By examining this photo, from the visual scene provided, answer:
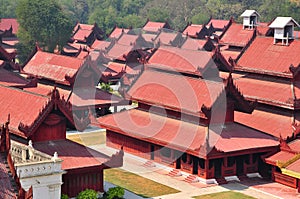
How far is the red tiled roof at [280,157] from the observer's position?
129 feet

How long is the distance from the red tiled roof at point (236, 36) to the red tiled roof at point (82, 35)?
3740cm

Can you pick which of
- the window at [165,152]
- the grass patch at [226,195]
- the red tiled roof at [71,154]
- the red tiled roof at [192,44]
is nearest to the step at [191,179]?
the grass patch at [226,195]

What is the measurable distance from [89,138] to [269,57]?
13691 millimetres

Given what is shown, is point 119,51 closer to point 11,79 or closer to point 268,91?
point 11,79

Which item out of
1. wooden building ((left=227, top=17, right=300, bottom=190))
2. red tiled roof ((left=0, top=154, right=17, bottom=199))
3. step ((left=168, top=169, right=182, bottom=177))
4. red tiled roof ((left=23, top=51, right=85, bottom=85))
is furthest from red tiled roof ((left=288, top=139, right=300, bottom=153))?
red tiled roof ((left=0, top=154, right=17, bottom=199))

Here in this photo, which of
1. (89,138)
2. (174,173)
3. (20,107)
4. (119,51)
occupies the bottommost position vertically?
(89,138)

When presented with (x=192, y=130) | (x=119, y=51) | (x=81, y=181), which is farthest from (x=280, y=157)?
(x=119, y=51)

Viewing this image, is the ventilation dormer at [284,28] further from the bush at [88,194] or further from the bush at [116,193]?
the bush at [88,194]

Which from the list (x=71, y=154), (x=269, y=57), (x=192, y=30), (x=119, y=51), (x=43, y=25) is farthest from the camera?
(x=192, y=30)

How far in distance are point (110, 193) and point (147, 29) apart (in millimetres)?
77516

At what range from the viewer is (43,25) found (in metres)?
87.9

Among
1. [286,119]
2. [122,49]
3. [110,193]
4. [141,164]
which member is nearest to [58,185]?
[110,193]

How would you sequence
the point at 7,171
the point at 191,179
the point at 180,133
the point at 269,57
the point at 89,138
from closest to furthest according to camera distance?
the point at 7,171 → the point at 191,179 → the point at 180,133 → the point at 269,57 → the point at 89,138

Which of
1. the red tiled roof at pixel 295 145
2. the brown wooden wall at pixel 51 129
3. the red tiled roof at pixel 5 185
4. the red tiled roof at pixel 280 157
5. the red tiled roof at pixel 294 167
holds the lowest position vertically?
the red tiled roof at pixel 280 157
